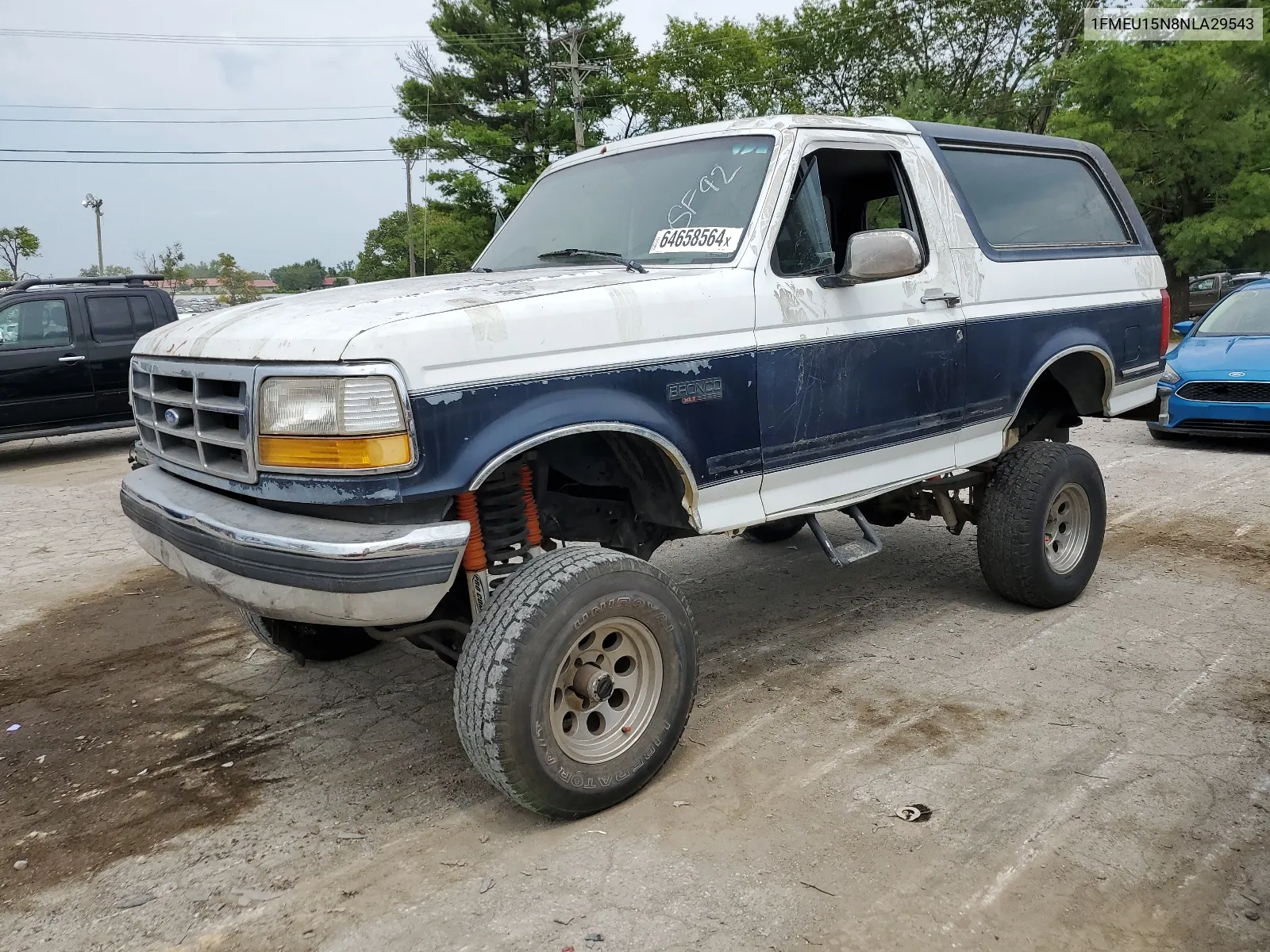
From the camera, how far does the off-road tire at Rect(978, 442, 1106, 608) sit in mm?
4613

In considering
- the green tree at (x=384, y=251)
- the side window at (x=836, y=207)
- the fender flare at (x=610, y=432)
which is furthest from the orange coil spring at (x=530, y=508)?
the green tree at (x=384, y=251)

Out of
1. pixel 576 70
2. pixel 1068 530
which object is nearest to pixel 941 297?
pixel 1068 530

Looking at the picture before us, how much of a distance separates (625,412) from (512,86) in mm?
36215

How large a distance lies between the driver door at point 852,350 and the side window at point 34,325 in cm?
1000

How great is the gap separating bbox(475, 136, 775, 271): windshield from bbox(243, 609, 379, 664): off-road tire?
69.0 inches

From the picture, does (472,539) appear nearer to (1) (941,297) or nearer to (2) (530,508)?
(2) (530,508)

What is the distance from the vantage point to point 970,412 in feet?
14.4

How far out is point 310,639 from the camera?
172 inches

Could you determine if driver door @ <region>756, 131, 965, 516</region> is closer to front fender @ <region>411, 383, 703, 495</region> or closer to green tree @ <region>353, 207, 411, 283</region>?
front fender @ <region>411, 383, 703, 495</region>

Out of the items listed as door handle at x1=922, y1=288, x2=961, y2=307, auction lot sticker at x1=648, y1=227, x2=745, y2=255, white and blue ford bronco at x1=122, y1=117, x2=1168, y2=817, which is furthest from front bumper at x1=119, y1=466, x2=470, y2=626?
door handle at x1=922, y1=288, x2=961, y2=307

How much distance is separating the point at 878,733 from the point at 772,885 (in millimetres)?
1045

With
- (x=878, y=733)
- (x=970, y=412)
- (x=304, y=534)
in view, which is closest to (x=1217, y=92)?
(x=970, y=412)

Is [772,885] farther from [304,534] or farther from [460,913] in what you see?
[304,534]

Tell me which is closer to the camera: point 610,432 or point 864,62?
point 610,432
